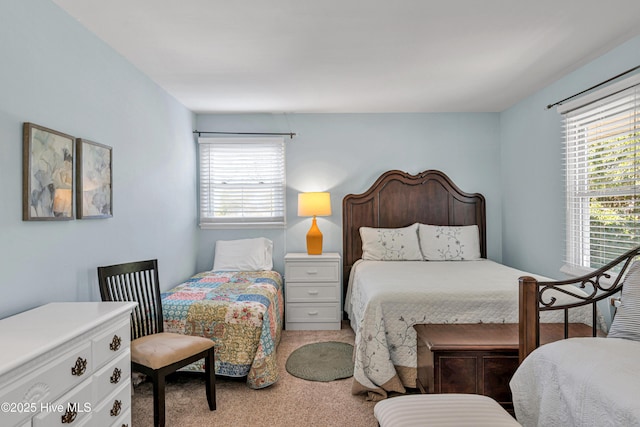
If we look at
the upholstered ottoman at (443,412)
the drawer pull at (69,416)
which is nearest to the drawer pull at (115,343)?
the drawer pull at (69,416)

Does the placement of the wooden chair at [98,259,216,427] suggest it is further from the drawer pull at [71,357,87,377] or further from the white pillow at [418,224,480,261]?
the white pillow at [418,224,480,261]

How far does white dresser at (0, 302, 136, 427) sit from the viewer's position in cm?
122

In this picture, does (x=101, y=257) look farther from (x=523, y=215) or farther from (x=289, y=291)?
(x=523, y=215)

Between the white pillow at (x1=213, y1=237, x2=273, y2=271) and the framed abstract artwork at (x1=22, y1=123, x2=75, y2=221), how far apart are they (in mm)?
2228

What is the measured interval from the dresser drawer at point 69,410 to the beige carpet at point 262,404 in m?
0.92

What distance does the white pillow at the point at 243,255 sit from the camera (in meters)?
4.30

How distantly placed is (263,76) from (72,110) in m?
1.49

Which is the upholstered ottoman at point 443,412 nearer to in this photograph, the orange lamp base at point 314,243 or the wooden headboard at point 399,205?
the orange lamp base at point 314,243

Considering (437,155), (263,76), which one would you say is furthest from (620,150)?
(263,76)

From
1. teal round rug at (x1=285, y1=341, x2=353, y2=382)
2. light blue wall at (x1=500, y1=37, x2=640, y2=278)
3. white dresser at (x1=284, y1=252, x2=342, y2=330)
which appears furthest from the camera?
white dresser at (x1=284, y1=252, x2=342, y2=330)

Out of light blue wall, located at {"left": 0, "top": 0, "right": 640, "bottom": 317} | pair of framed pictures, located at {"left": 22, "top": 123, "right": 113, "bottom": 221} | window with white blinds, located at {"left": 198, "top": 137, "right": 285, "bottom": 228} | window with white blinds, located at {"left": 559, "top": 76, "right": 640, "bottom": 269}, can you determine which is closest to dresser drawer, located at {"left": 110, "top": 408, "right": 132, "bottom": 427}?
light blue wall, located at {"left": 0, "top": 0, "right": 640, "bottom": 317}

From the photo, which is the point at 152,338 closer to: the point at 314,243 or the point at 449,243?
the point at 314,243

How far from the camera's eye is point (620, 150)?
273 cm

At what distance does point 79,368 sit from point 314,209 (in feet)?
9.63
